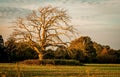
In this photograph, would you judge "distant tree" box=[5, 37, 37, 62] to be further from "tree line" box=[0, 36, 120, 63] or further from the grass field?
the grass field

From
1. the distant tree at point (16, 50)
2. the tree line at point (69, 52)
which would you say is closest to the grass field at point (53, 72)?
the distant tree at point (16, 50)

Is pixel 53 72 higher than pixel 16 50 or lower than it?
higher

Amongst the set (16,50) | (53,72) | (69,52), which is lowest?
(69,52)

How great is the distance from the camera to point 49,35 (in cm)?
5072

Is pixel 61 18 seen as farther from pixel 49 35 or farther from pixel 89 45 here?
pixel 89 45

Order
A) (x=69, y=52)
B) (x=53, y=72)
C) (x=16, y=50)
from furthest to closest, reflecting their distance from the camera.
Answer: (x=16, y=50), (x=69, y=52), (x=53, y=72)

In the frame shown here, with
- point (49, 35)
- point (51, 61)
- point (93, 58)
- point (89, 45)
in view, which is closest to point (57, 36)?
point (49, 35)

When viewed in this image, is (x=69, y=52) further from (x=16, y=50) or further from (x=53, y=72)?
(x=53, y=72)

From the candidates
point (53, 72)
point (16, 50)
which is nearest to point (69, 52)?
point (16, 50)

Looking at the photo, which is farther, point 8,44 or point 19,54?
point 19,54

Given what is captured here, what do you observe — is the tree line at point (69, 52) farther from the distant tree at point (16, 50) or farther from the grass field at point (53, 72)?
the grass field at point (53, 72)

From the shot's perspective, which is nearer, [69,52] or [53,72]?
[53,72]

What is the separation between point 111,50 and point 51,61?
39.4 metres

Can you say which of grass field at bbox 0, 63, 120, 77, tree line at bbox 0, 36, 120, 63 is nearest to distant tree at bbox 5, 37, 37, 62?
tree line at bbox 0, 36, 120, 63
